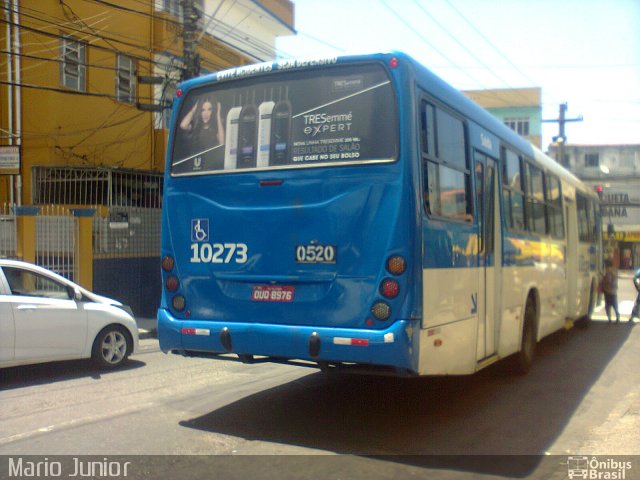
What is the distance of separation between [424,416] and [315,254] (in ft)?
7.17

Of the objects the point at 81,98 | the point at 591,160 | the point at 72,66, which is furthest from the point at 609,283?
the point at 591,160

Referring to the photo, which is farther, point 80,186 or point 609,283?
point 80,186

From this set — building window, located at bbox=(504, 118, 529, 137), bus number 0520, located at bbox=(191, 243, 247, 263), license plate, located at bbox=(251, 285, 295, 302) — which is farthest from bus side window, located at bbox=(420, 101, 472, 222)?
building window, located at bbox=(504, 118, 529, 137)

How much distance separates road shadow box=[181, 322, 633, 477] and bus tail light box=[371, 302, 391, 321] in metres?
1.11

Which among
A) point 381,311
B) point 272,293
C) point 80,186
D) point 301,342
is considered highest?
point 80,186

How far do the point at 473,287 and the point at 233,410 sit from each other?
2.74 meters

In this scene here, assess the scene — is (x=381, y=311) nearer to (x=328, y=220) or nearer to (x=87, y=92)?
(x=328, y=220)

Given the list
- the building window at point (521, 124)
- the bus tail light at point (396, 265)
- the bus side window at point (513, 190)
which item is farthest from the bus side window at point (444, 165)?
the building window at point (521, 124)

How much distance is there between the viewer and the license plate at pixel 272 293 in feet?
19.3

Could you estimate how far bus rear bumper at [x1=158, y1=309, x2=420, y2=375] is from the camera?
544 centimetres

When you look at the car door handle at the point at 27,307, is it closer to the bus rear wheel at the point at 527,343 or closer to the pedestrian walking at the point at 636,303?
the bus rear wheel at the point at 527,343

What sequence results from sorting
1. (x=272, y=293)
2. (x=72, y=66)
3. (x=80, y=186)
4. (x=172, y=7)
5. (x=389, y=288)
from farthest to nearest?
1. (x=172, y=7)
2. (x=72, y=66)
3. (x=80, y=186)
4. (x=272, y=293)
5. (x=389, y=288)

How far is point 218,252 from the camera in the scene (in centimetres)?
627

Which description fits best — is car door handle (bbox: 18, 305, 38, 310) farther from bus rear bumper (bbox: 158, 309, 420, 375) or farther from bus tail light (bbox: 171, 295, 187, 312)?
bus tail light (bbox: 171, 295, 187, 312)
